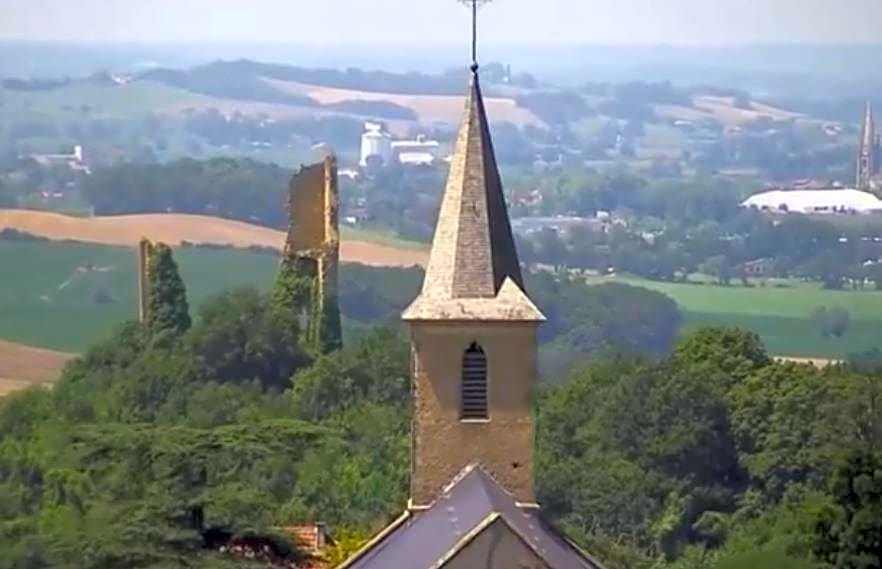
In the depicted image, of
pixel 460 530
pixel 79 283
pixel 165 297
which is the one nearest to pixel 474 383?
pixel 460 530

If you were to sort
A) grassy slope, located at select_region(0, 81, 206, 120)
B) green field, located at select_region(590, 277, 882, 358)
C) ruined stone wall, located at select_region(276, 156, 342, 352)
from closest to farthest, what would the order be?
1. ruined stone wall, located at select_region(276, 156, 342, 352)
2. green field, located at select_region(590, 277, 882, 358)
3. grassy slope, located at select_region(0, 81, 206, 120)

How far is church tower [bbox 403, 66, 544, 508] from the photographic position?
93.4 ft

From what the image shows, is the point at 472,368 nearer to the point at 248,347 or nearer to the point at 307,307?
the point at 248,347

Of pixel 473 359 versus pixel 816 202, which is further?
pixel 816 202

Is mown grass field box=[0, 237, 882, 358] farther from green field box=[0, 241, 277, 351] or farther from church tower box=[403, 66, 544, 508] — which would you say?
church tower box=[403, 66, 544, 508]

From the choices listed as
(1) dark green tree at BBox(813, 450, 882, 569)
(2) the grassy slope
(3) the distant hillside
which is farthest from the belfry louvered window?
(3) the distant hillside

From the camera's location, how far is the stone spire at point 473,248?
93.2ft

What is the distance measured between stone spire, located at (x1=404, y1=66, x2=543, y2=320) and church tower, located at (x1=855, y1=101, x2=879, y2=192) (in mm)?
118074

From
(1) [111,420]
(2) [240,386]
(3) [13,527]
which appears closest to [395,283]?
(2) [240,386]

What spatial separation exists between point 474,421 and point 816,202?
111m

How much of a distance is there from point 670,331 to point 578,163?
68.3m

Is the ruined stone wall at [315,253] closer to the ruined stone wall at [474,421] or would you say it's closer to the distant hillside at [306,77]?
the ruined stone wall at [474,421]

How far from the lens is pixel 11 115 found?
496ft

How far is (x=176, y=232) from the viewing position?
104 metres
